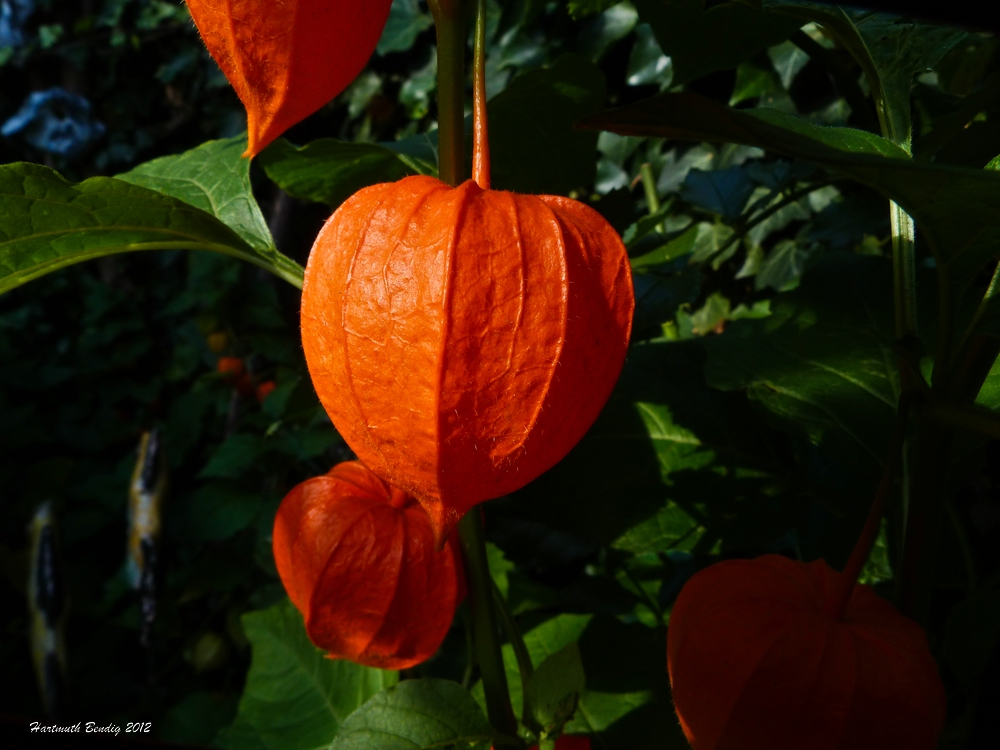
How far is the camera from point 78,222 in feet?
1.40

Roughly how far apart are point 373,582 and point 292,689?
44 centimetres

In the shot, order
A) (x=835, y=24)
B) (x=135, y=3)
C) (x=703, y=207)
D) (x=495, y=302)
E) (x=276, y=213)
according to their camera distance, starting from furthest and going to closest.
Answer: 1. (x=135, y=3)
2. (x=276, y=213)
3. (x=703, y=207)
4. (x=835, y=24)
5. (x=495, y=302)

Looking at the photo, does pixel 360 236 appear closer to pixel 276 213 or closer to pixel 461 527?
pixel 461 527

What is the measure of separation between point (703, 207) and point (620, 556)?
39 centimetres

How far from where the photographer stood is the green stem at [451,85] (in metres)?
0.37

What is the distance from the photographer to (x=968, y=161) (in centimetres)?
48

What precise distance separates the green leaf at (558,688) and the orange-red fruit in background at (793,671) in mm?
97

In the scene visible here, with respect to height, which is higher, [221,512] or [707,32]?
[707,32]

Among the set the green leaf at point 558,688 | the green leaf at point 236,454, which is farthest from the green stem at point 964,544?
the green leaf at point 236,454

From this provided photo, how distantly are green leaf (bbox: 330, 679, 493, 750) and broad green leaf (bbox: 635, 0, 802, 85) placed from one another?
453 mm

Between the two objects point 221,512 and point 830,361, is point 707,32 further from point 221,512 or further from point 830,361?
point 221,512

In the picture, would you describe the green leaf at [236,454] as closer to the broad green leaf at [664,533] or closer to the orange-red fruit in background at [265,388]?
the orange-red fruit in background at [265,388]

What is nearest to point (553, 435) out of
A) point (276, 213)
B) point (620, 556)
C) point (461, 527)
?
point (461, 527)

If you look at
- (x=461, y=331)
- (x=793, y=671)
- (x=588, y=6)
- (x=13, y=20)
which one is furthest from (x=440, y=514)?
(x=13, y=20)
